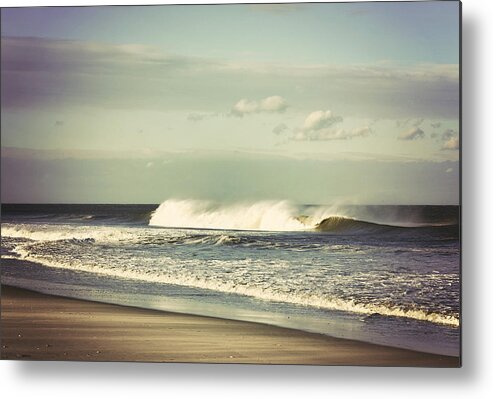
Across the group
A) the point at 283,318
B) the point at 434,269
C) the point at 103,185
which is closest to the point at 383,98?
the point at 434,269

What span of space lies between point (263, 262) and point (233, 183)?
410mm

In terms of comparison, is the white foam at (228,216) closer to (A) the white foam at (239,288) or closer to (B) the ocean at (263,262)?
(B) the ocean at (263,262)

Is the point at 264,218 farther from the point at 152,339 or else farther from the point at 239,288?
the point at 152,339

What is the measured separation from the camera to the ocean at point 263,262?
4.21m

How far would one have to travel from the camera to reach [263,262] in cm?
435

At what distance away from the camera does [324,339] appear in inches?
167

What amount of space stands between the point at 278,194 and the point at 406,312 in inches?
32.4

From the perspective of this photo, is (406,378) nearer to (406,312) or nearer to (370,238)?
(406,312)

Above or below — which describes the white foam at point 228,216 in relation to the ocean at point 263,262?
above

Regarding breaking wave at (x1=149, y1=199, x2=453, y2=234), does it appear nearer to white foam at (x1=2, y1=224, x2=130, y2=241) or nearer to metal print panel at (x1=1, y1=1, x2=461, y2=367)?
metal print panel at (x1=1, y1=1, x2=461, y2=367)

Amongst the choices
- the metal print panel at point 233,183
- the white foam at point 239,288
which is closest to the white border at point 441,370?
the metal print panel at point 233,183

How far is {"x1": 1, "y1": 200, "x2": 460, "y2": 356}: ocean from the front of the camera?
4.21 meters

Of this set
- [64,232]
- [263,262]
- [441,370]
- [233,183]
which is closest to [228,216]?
[233,183]

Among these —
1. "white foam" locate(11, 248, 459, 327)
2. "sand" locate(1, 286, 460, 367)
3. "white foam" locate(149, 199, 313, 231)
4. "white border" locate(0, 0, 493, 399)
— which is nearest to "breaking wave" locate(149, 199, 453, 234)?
"white foam" locate(149, 199, 313, 231)
